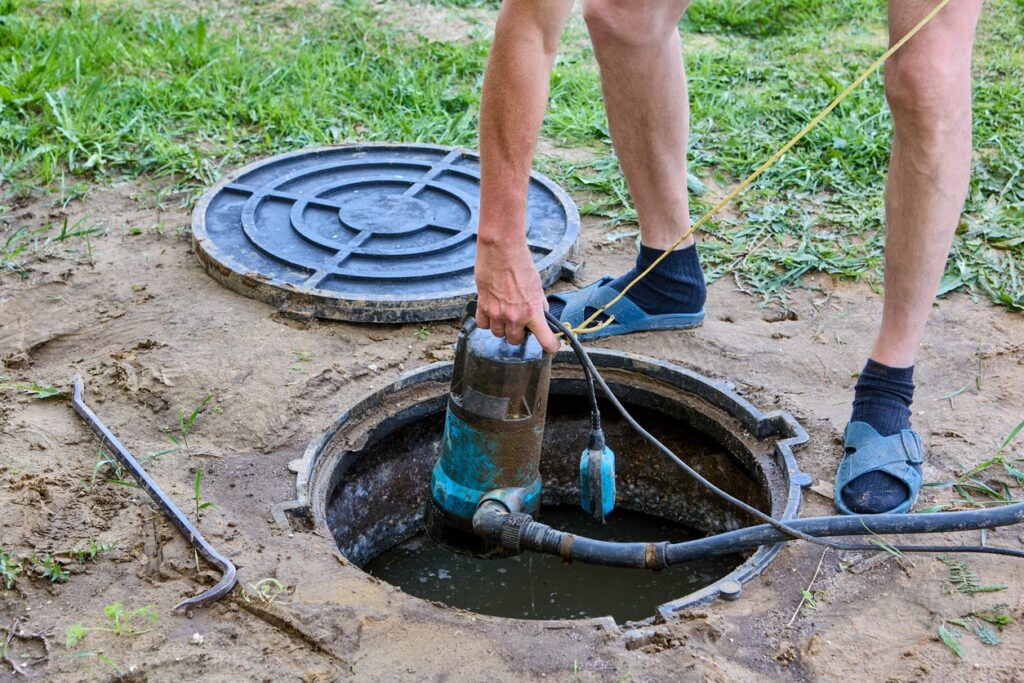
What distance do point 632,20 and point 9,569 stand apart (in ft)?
6.22

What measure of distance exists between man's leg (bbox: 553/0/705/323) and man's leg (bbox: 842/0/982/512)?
621 mm

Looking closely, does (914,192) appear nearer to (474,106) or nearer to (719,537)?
(719,537)

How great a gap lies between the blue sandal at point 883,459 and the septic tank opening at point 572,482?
17cm

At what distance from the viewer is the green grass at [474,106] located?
3.61 meters

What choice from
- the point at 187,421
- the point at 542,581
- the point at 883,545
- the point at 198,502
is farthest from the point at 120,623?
the point at 883,545

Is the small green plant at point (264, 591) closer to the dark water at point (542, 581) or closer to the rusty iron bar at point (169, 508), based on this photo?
the rusty iron bar at point (169, 508)

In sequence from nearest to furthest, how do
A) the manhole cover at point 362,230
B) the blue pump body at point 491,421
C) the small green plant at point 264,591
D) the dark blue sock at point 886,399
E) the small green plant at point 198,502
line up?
the small green plant at point 264,591
the blue pump body at point 491,421
the small green plant at point 198,502
the dark blue sock at point 886,399
the manhole cover at point 362,230

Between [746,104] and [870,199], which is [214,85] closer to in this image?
[746,104]

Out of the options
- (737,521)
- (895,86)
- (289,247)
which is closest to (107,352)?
(289,247)

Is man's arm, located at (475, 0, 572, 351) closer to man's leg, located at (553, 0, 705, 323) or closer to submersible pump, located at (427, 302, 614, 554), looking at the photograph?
submersible pump, located at (427, 302, 614, 554)

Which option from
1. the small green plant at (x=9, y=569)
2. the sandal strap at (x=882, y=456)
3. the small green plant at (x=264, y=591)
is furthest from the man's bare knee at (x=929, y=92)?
the small green plant at (x=9, y=569)

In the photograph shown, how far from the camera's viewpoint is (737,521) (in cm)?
295

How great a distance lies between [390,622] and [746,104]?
301 centimetres

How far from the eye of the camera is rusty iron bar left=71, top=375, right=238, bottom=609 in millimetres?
2080
